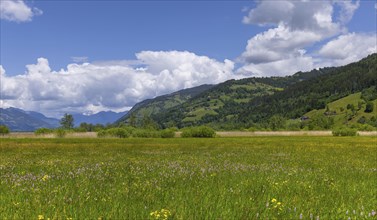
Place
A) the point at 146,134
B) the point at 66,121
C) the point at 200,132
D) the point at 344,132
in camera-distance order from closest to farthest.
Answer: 1. the point at 200,132
2. the point at 344,132
3. the point at 146,134
4. the point at 66,121

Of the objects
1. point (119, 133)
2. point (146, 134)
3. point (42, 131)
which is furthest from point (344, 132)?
point (42, 131)

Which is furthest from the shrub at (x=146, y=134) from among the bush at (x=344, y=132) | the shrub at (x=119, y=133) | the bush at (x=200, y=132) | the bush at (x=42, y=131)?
the bush at (x=344, y=132)

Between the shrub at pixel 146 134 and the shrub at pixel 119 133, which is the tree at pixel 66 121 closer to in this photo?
the shrub at pixel 146 134

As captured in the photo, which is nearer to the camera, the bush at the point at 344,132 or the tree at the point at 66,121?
the bush at the point at 344,132

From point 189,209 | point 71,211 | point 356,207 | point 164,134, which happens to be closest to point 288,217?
point 189,209

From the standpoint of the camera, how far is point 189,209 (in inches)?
246

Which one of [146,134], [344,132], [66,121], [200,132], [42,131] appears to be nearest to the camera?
[200,132]

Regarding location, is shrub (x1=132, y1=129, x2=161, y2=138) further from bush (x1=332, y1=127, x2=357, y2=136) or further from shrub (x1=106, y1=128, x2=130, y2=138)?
bush (x1=332, y1=127, x2=357, y2=136)

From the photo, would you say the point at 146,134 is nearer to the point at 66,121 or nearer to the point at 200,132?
the point at 200,132

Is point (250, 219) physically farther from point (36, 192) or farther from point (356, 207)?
point (36, 192)

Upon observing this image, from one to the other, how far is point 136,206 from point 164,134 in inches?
3836

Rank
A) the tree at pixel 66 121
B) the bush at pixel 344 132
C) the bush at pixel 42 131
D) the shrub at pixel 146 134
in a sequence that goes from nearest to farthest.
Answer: the bush at pixel 42 131
the bush at pixel 344 132
the shrub at pixel 146 134
the tree at pixel 66 121

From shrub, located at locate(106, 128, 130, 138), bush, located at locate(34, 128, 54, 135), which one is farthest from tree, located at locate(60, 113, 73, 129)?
shrub, located at locate(106, 128, 130, 138)

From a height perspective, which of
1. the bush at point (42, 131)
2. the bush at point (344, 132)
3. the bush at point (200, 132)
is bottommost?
the bush at point (344, 132)
